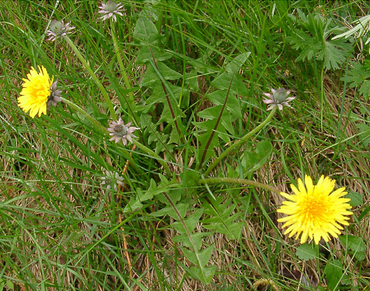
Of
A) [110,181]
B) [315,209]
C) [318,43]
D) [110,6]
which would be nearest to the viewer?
[315,209]

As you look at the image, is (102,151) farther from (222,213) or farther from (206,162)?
(222,213)

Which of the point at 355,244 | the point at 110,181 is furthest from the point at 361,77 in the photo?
the point at 110,181

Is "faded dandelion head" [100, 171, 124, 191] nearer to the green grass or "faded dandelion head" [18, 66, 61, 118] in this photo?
the green grass

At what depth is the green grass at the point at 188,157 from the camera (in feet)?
5.68

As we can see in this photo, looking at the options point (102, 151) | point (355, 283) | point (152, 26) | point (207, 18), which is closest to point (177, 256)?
point (102, 151)

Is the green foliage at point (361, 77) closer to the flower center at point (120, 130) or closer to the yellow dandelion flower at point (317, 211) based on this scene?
the yellow dandelion flower at point (317, 211)

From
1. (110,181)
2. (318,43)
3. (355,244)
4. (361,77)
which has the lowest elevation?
(355,244)

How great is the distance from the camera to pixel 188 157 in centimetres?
199

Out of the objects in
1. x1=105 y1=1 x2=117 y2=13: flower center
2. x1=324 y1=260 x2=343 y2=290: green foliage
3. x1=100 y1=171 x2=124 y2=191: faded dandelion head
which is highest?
x1=105 y1=1 x2=117 y2=13: flower center

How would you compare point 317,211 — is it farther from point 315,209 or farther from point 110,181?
point 110,181

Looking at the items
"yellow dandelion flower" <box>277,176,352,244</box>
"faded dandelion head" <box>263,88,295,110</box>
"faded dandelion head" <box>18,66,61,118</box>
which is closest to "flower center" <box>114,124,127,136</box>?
"faded dandelion head" <box>18,66,61,118</box>

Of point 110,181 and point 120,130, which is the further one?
point 110,181

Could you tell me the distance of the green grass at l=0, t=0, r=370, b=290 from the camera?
5.68 ft

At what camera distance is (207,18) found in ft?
6.88
